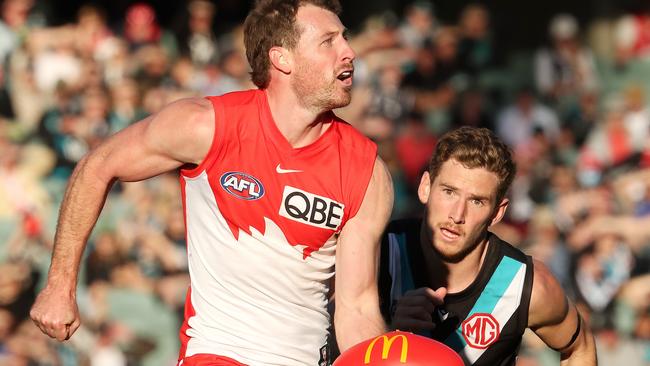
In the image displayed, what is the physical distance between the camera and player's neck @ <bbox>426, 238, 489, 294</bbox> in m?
5.79

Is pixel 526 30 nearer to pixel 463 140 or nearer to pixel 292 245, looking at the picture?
pixel 463 140

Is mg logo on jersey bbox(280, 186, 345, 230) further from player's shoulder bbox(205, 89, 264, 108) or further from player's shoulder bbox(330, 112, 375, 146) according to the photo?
player's shoulder bbox(205, 89, 264, 108)

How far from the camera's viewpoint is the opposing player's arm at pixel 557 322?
5836 millimetres

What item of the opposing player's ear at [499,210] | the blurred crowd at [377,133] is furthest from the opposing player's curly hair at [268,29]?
the blurred crowd at [377,133]

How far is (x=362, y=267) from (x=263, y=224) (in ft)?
1.59

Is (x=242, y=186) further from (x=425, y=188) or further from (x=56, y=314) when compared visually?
(x=425, y=188)

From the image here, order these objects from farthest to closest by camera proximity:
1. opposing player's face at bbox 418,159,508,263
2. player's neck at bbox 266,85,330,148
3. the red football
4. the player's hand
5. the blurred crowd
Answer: the blurred crowd
opposing player's face at bbox 418,159,508,263
the player's hand
player's neck at bbox 266,85,330,148
the red football

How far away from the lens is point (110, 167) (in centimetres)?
486

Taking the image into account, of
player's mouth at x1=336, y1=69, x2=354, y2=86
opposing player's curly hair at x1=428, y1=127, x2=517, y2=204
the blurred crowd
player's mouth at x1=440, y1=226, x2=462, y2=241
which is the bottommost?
the blurred crowd

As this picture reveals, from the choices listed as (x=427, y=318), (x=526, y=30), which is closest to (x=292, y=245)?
(x=427, y=318)

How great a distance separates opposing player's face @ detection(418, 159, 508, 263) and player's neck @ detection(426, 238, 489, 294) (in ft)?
0.22

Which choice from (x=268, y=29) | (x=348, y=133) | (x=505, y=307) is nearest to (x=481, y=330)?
(x=505, y=307)

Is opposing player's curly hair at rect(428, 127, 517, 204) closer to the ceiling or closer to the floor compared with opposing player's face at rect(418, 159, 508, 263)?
closer to the ceiling

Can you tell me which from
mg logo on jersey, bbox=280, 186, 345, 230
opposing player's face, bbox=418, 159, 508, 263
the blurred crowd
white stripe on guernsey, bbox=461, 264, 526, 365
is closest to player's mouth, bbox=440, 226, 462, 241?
opposing player's face, bbox=418, 159, 508, 263
